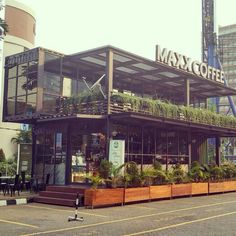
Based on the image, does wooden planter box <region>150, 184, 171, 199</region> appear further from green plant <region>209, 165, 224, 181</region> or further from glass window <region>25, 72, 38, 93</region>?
glass window <region>25, 72, 38, 93</region>

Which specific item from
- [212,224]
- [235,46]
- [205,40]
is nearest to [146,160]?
[212,224]

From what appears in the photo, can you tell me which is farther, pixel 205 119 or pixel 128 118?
pixel 205 119

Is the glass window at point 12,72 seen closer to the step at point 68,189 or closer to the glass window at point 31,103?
the glass window at point 31,103

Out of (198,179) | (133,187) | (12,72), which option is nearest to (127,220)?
(133,187)

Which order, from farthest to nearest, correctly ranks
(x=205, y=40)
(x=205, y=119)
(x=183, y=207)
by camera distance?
(x=205, y=40)
(x=205, y=119)
(x=183, y=207)

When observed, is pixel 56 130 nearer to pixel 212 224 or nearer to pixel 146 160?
pixel 146 160

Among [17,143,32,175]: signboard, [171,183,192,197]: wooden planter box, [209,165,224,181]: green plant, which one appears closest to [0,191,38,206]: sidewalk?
[17,143,32,175]: signboard

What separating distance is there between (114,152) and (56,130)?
13.8 feet

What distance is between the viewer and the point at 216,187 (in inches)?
890

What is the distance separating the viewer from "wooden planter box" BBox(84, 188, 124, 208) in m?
15.6

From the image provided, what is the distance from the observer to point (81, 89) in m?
24.0

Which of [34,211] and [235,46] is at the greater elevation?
[235,46]

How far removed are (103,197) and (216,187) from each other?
907 centimetres

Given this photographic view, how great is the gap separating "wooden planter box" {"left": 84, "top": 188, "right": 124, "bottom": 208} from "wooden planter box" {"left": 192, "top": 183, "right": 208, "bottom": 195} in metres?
5.62
